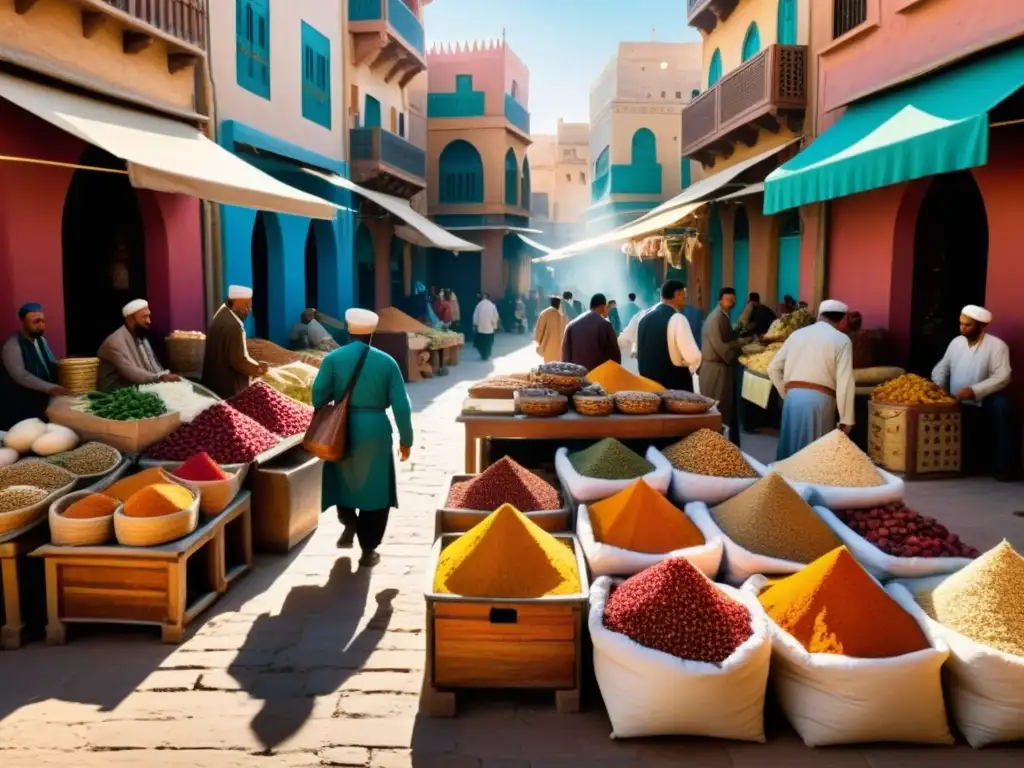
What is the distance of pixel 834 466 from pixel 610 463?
3.95 ft

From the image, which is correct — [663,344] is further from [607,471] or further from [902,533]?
[902,533]

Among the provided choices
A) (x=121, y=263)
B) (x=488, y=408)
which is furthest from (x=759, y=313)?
(x=121, y=263)

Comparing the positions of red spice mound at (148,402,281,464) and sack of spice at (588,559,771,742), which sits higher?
red spice mound at (148,402,281,464)

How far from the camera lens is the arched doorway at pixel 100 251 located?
985 centimetres

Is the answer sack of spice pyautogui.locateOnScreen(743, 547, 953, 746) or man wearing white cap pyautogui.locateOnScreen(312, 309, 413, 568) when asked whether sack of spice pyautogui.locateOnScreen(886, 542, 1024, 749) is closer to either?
sack of spice pyautogui.locateOnScreen(743, 547, 953, 746)

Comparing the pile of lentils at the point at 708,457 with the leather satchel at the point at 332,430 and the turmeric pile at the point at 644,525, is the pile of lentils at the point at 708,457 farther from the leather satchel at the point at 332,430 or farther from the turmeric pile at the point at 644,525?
the leather satchel at the point at 332,430

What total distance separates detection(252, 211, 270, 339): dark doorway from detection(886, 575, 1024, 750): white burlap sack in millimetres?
11734

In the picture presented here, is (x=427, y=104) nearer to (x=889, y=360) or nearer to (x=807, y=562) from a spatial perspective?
(x=889, y=360)

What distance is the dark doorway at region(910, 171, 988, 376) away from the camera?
9758 millimetres

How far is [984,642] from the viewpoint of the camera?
3.25 metres

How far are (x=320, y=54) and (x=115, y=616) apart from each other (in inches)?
504

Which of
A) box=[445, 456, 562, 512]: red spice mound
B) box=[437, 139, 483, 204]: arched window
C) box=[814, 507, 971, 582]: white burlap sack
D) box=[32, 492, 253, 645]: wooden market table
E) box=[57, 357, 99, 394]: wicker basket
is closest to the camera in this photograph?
box=[814, 507, 971, 582]: white burlap sack

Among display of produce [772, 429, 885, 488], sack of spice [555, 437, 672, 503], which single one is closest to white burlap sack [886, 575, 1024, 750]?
display of produce [772, 429, 885, 488]

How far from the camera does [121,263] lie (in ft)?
32.5
